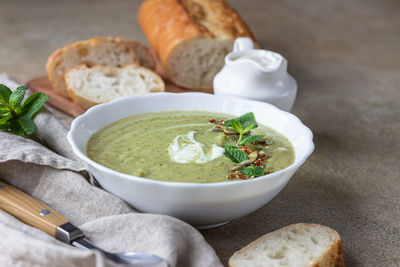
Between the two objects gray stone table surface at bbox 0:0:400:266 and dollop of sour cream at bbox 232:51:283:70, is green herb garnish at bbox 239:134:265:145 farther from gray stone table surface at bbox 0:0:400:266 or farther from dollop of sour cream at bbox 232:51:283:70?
dollop of sour cream at bbox 232:51:283:70

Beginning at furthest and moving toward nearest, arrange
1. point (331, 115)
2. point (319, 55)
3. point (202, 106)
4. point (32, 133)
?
1. point (319, 55)
2. point (331, 115)
3. point (202, 106)
4. point (32, 133)

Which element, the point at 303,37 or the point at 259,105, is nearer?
the point at 259,105

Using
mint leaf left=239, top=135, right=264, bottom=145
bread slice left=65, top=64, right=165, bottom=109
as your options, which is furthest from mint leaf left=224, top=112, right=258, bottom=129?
bread slice left=65, top=64, right=165, bottom=109

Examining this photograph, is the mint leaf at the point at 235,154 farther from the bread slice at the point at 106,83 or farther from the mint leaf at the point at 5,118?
the bread slice at the point at 106,83

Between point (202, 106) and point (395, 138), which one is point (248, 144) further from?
point (395, 138)

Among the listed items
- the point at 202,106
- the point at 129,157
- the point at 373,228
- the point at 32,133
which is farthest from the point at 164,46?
the point at 373,228

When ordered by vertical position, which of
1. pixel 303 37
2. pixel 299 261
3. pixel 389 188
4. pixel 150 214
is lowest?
pixel 303 37

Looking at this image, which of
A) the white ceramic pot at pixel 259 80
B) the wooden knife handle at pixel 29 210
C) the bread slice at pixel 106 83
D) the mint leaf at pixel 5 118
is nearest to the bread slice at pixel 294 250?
the wooden knife handle at pixel 29 210
